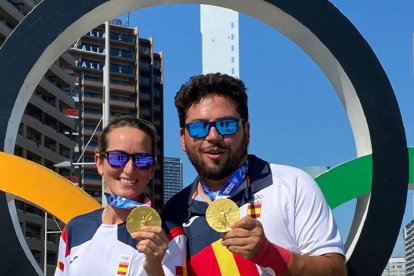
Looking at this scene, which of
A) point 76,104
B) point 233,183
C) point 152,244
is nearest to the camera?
point 152,244

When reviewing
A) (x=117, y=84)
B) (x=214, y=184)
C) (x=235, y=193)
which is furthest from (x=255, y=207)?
(x=117, y=84)

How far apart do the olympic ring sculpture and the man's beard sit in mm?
2520

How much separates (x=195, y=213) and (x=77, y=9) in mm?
3013

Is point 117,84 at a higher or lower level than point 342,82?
higher

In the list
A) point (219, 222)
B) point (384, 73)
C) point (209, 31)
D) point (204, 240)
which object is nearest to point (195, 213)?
point (204, 240)

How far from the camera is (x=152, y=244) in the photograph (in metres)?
3.25

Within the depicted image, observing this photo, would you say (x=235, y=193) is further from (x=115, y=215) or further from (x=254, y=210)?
(x=115, y=215)

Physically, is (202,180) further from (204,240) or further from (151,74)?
(151,74)

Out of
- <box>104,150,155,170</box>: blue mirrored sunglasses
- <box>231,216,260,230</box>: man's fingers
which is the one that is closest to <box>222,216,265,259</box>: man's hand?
<box>231,216,260,230</box>: man's fingers

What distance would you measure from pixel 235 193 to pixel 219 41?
6.19m

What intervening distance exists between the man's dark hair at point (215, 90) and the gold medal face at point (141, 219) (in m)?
0.56

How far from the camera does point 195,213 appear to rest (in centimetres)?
370

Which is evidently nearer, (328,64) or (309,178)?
(309,178)

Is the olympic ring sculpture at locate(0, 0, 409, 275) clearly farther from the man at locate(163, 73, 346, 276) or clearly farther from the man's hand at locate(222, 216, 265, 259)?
the man's hand at locate(222, 216, 265, 259)
